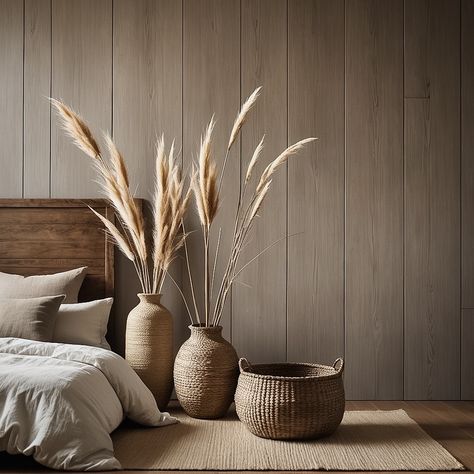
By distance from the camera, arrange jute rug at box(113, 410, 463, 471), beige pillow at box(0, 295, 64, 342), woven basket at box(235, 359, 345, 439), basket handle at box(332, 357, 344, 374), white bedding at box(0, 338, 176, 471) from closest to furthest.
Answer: white bedding at box(0, 338, 176, 471), jute rug at box(113, 410, 463, 471), woven basket at box(235, 359, 345, 439), basket handle at box(332, 357, 344, 374), beige pillow at box(0, 295, 64, 342)

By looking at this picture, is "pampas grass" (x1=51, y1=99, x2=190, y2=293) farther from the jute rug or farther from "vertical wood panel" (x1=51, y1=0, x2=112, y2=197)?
the jute rug

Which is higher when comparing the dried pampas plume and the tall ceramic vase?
the dried pampas plume

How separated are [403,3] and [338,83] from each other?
1.90 feet

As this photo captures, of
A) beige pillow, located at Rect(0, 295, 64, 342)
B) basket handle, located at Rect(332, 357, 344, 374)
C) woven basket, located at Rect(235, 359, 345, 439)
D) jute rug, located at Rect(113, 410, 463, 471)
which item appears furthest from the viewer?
beige pillow, located at Rect(0, 295, 64, 342)

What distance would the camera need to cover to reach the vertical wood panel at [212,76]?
399 centimetres

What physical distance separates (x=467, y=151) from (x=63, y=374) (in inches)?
100

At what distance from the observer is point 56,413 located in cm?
249

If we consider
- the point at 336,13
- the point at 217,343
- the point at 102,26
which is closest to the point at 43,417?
the point at 217,343

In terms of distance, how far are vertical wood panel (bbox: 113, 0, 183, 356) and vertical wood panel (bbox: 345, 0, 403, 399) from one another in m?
0.98

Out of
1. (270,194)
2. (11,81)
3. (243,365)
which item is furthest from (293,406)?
(11,81)

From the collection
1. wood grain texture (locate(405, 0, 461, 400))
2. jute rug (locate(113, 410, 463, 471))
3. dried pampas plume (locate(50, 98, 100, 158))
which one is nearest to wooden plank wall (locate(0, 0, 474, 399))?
wood grain texture (locate(405, 0, 461, 400))

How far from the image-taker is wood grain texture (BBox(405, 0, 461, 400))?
3924 mm

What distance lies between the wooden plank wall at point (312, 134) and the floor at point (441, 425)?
5.9 inches

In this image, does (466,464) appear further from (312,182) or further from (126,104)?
(126,104)
